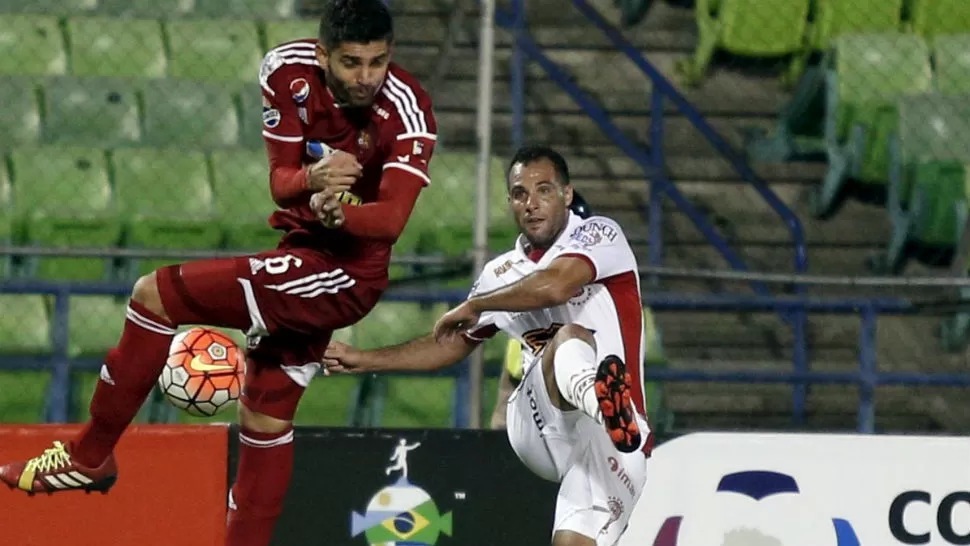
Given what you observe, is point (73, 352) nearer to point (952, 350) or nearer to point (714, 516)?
point (714, 516)

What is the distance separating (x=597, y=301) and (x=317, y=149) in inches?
49.7

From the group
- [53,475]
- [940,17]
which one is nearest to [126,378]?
[53,475]

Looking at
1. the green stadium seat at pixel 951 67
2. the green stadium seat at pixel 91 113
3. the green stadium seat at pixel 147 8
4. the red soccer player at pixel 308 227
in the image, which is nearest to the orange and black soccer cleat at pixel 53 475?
the red soccer player at pixel 308 227

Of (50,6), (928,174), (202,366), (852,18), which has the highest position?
(852,18)

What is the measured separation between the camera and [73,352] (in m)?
7.99

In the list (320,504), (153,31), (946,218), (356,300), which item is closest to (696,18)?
(946,218)

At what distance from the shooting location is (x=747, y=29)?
33.3ft

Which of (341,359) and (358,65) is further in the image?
(341,359)

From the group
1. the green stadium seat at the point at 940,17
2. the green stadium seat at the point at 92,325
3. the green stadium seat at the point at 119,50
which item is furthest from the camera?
the green stadium seat at the point at 940,17

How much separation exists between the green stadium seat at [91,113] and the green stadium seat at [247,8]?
1.06 m

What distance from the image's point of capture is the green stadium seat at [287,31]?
9.84m

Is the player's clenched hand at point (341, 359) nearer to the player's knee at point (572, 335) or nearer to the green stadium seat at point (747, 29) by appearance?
the player's knee at point (572, 335)

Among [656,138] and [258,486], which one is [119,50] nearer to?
[656,138]

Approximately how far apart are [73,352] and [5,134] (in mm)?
1814
